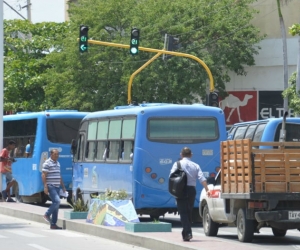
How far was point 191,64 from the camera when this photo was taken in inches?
1925

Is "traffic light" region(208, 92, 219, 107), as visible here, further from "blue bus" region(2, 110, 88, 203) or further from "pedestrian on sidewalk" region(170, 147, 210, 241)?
"pedestrian on sidewalk" region(170, 147, 210, 241)

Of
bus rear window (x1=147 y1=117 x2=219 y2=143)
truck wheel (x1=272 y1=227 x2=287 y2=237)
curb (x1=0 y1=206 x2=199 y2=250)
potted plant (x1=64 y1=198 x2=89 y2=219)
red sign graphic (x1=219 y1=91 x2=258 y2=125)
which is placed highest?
red sign graphic (x1=219 y1=91 x2=258 y2=125)

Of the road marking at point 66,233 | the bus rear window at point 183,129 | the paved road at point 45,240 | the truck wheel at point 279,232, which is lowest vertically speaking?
the paved road at point 45,240

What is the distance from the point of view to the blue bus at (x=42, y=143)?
2981cm

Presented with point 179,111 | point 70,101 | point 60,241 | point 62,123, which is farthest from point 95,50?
point 60,241

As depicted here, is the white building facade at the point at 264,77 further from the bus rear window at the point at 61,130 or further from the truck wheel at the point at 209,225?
the truck wheel at the point at 209,225

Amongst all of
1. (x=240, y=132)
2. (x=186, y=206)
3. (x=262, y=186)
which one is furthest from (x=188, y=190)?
(x=240, y=132)

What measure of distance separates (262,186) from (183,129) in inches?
244

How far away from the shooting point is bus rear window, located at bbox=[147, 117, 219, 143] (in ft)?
72.7

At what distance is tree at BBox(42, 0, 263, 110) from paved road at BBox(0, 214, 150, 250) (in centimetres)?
2710

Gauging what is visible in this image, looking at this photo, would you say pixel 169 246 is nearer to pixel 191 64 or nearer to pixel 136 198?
pixel 136 198

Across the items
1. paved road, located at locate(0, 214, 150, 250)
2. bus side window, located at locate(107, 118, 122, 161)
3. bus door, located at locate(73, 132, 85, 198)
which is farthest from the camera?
bus door, located at locate(73, 132, 85, 198)

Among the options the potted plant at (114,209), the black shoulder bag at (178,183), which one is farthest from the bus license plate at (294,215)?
the potted plant at (114,209)

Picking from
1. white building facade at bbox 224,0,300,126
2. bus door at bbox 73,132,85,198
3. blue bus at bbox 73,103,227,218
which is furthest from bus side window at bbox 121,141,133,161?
white building facade at bbox 224,0,300,126
